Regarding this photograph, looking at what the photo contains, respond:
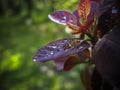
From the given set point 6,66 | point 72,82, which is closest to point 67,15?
point 6,66

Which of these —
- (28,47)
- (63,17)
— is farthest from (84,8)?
(28,47)

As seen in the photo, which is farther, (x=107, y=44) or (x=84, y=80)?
(x=84, y=80)

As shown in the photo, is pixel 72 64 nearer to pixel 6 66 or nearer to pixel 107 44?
pixel 107 44

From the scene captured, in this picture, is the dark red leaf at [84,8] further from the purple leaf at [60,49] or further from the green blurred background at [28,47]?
the green blurred background at [28,47]

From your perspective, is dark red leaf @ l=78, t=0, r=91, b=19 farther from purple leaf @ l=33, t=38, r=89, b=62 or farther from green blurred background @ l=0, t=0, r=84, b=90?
green blurred background @ l=0, t=0, r=84, b=90

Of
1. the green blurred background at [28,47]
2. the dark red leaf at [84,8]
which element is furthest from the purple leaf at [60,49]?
the green blurred background at [28,47]

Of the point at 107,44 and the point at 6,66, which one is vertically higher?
the point at 107,44
